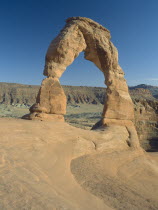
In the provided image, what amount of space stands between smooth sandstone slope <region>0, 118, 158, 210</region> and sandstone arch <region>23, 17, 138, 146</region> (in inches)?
62.2

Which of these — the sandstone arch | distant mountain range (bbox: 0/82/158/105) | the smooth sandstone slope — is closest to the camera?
the smooth sandstone slope

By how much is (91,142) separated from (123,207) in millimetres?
3182

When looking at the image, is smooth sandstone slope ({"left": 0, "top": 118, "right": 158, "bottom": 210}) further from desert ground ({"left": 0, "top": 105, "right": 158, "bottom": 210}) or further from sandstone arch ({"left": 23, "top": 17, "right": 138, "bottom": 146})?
sandstone arch ({"left": 23, "top": 17, "right": 138, "bottom": 146})

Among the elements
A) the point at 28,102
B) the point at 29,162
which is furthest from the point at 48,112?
the point at 28,102

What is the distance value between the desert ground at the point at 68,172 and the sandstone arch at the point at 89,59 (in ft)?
5.21

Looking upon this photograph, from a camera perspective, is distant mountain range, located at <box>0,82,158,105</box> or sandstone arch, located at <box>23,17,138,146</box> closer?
sandstone arch, located at <box>23,17,138,146</box>

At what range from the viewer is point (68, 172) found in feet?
12.2

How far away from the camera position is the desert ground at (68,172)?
2260 mm

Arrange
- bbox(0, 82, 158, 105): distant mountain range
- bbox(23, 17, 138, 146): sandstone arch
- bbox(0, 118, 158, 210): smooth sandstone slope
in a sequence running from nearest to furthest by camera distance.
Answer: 1. bbox(0, 118, 158, 210): smooth sandstone slope
2. bbox(23, 17, 138, 146): sandstone arch
3. bbox(0, 82, 158, 105): distant mountain range

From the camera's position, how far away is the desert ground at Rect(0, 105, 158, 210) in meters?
2.26

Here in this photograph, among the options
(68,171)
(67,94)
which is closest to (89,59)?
(68,171)

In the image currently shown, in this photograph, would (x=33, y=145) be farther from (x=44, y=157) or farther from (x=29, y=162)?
(x=29, y=162)

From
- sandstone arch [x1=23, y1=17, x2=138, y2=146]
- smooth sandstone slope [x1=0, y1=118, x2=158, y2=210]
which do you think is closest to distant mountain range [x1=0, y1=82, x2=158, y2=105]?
sandstone arch [x1=23, y1=17, x2=138, y2=146]

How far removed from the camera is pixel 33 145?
417 cm
